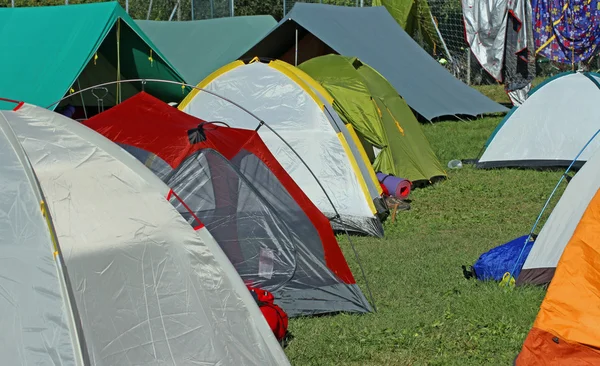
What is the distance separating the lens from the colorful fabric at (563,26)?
17.4 m

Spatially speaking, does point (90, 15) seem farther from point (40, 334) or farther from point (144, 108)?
point (40, 334)

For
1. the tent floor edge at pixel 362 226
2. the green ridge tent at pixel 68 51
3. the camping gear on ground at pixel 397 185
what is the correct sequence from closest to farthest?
the tent floor edge at pixel 362 226
the camping gear on ground at pixel 397 185
the green ridge tent at pixel 68 51

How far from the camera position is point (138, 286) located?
13.4 ft

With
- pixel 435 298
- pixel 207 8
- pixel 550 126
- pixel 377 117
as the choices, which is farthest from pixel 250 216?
pixel 207 8

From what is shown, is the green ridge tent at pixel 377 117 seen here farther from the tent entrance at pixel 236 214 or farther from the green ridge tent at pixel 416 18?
the green ridge tent at pixel 416 18

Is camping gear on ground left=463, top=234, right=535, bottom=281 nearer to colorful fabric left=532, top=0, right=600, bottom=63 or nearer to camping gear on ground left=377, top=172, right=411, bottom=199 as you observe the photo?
camping gear on ground left=377, top=172, right=411, bottom=199

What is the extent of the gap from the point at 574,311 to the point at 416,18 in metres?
14.6

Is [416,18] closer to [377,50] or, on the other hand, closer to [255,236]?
[377,50]

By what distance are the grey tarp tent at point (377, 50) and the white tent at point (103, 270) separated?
10.4 m

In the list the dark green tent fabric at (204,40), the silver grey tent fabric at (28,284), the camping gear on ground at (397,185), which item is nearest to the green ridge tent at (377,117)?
the camping gear on ground at (397,185)

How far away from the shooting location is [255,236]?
589cm

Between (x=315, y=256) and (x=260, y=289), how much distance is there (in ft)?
1.66

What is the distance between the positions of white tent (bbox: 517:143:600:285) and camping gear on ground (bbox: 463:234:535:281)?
0.17 meters

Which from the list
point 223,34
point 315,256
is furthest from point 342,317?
point 223,34
